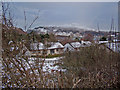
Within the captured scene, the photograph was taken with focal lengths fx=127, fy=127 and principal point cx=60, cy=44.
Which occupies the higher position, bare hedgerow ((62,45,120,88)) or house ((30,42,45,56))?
house ((30,42,45,56))

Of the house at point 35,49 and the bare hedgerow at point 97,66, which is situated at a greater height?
the house at point 35,49

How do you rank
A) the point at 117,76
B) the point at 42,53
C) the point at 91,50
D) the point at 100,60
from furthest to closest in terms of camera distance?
1. the point at 91,50
2. the point at 100,60
3. the point at 42,53
4. the point at 117,76

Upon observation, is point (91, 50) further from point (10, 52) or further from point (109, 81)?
point (10, 52)

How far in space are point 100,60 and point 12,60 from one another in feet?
8.64

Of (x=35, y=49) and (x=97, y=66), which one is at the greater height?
(x=35, y=49)

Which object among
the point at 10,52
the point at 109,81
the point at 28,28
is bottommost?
the point at 109,81

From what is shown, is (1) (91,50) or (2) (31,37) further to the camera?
(1) (91,50)

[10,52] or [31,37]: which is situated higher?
[31,37]

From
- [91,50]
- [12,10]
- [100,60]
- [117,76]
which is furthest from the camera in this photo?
[91,50]

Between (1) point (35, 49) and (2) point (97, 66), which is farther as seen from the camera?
(2) point (97, 66)

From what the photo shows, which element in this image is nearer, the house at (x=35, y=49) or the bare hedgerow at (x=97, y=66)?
the bare hedgerow at (x=97, y=66)

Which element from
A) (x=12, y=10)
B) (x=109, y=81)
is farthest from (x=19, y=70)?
(x=109, y=81)

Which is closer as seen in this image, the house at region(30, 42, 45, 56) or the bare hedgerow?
the bare hedgerow

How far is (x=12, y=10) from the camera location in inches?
90.7
